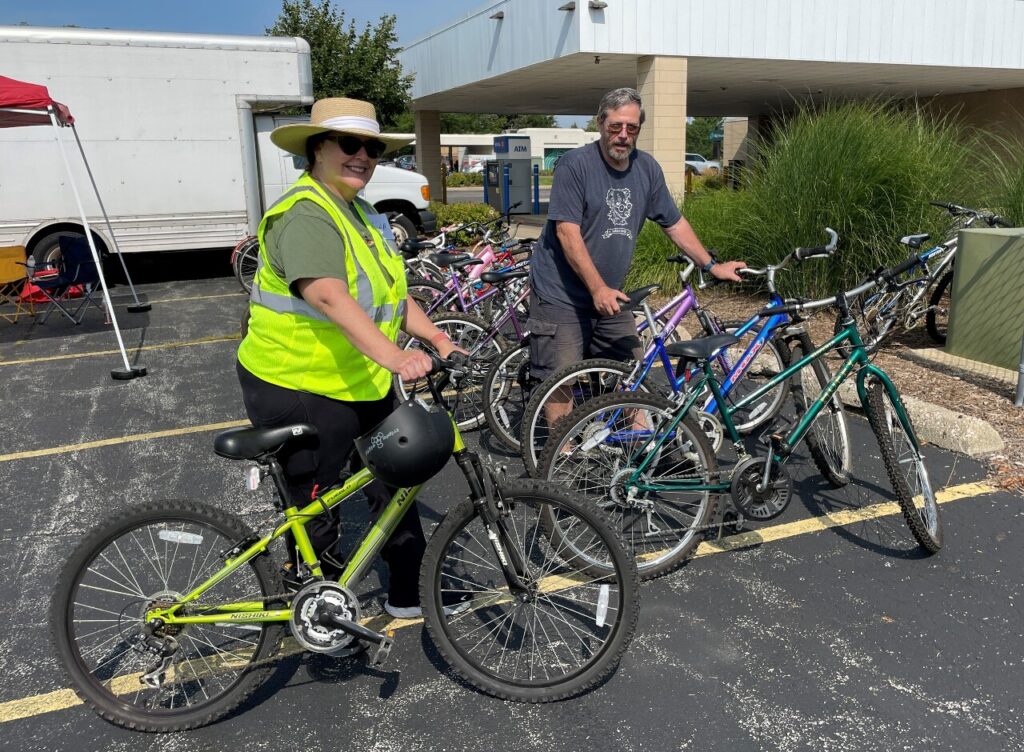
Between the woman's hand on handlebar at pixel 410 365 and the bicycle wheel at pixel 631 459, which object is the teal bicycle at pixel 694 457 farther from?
the woman's hand on handlebar at pixel 410 365

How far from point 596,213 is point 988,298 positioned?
12.7 feet

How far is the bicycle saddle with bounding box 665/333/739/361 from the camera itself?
3.24 metres

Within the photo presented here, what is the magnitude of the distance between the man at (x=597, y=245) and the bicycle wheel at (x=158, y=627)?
5.76ft

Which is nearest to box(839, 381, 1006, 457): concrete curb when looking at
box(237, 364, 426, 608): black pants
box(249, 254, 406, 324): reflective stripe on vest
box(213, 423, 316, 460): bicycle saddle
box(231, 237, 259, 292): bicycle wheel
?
box(237, 364, 426, 608): black pants

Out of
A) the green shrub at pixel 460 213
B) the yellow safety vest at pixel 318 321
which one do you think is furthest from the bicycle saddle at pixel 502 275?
the green shrub at pixel 460 213

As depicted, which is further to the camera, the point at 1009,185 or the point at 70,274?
the point at 70,274

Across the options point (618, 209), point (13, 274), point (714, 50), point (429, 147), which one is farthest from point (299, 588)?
point (429, 147)

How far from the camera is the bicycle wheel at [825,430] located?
12.1ft

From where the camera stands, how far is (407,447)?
2.36m

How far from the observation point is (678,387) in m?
3.61

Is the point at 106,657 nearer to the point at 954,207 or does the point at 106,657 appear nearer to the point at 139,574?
the point at 139,574

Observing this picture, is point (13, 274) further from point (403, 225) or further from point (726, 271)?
point (726, 271)

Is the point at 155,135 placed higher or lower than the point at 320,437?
higher

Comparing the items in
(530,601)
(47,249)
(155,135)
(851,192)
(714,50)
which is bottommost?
(530,601)
